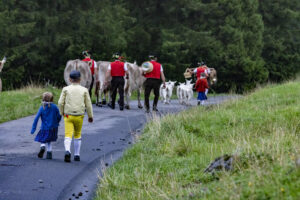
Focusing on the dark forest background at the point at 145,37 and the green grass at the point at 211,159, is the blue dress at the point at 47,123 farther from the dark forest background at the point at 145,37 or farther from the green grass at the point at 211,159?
the dark forest background at the point at 145,37

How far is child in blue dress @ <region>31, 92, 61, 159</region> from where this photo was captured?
32.3ft

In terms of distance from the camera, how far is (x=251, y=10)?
142ft

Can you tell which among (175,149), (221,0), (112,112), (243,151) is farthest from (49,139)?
(221,0)

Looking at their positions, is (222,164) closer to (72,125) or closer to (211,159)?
(211,159)

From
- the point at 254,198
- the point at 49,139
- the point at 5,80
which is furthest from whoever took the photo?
the point at 5,80

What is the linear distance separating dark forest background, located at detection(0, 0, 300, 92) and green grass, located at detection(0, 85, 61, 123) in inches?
539

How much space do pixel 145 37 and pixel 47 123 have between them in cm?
3501

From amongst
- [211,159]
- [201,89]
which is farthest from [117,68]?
[211,159]

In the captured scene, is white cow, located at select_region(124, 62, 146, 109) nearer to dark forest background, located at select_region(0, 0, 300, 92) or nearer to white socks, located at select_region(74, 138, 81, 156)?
white socks, located at select_region(74, 138, 81, 156)

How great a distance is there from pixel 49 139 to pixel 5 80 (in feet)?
92.1

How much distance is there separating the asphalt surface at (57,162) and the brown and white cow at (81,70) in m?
4.65

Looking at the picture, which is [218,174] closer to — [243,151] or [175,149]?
[243,151]

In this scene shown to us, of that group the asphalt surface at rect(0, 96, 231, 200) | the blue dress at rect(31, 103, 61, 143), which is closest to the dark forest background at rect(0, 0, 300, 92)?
the asphalt surface at rect(0, 96, 231, 200)

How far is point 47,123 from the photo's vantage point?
9930 mm
